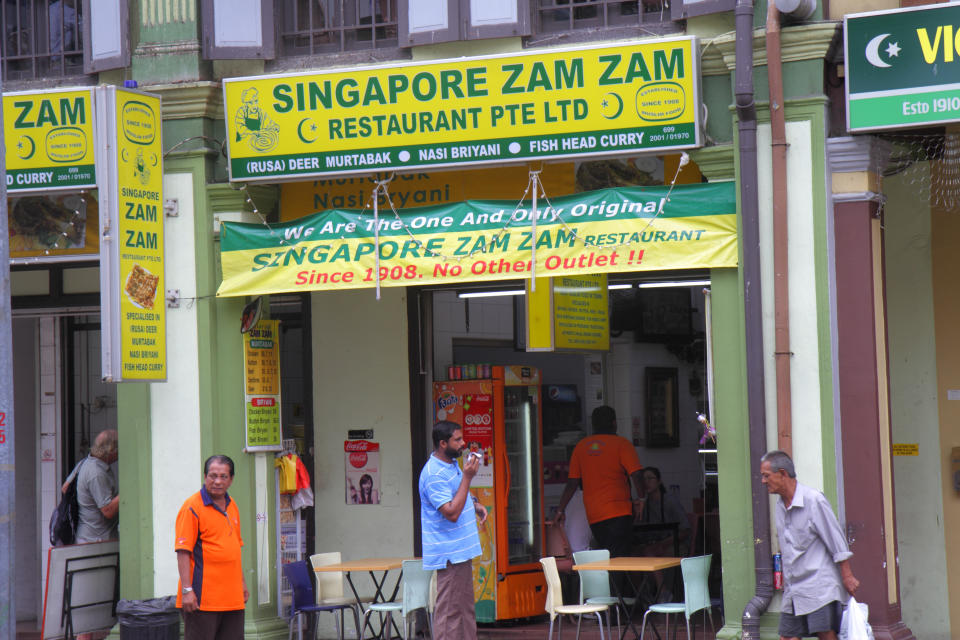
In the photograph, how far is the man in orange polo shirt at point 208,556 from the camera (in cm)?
858

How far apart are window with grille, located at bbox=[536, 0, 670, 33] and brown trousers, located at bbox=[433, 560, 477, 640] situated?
406 cm

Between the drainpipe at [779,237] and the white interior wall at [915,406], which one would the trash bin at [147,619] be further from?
the white interior wall at [915,406]

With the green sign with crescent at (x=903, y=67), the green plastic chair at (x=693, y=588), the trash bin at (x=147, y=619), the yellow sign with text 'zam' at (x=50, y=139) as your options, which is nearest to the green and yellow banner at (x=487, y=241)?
the green sign with crescent at (x=903, y=67)

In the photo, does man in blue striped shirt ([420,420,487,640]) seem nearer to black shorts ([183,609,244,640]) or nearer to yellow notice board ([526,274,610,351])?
black shorts ([183,609,244,640])

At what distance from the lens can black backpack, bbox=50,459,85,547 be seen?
11.2 meters

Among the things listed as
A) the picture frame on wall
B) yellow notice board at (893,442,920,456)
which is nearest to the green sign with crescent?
yellow notice board at (893,442,920,456)

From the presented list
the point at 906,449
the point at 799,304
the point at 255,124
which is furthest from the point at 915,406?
the point at 255,124

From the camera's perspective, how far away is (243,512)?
10727 millimetres

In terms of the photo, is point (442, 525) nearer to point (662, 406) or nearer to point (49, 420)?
point (49, 420)

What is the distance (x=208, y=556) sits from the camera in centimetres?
865

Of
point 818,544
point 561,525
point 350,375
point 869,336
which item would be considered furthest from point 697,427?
point 818,544

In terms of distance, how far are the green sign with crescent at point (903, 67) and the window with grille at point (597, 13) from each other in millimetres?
1529

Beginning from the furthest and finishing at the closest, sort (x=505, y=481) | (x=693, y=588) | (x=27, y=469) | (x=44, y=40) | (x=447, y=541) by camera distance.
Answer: (x=27, y=469) < (x=505, y=481) < (x=44, y=40) < (x=693, y=588) < (x=447, y=541)

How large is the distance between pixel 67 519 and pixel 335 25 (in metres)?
4.65
